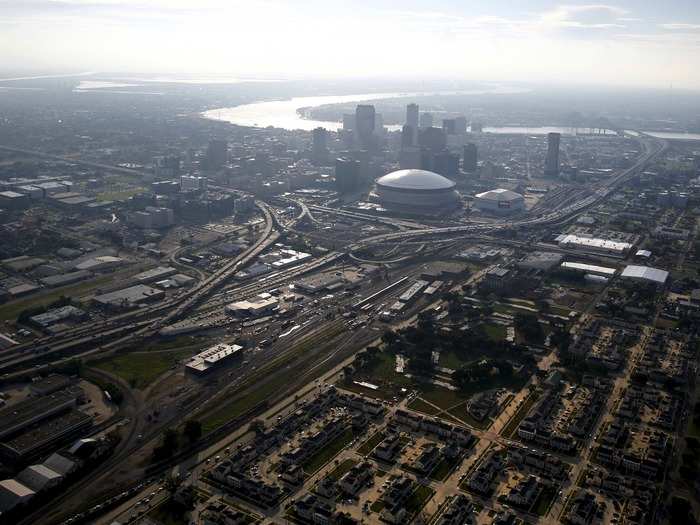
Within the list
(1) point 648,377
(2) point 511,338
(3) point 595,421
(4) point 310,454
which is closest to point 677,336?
(1) point 648,377

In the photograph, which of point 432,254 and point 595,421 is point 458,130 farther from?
point 595,421

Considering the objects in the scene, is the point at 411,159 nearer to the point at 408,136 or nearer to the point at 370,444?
the point at 408,136

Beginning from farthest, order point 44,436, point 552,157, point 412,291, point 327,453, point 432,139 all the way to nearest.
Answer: point 432,139, point 552,157, point 412,291, point 44,436, point 327,453

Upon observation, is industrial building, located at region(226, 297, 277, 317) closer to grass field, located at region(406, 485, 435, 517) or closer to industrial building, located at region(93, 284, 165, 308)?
industrial building, located at region(93, 284, 165, 308)

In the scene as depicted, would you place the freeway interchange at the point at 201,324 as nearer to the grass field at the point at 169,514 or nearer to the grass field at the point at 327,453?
the grass field at the point at 169,514

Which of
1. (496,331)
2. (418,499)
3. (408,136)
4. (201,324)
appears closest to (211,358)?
(201,324)

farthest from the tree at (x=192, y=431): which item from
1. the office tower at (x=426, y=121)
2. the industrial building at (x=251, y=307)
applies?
the office tower at (x=426, y=121)

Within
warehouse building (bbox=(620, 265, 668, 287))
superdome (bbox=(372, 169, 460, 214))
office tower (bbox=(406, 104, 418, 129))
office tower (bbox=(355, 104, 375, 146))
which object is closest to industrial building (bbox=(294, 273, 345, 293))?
warehouse building (bbox=(620, 265, 668, 287))
